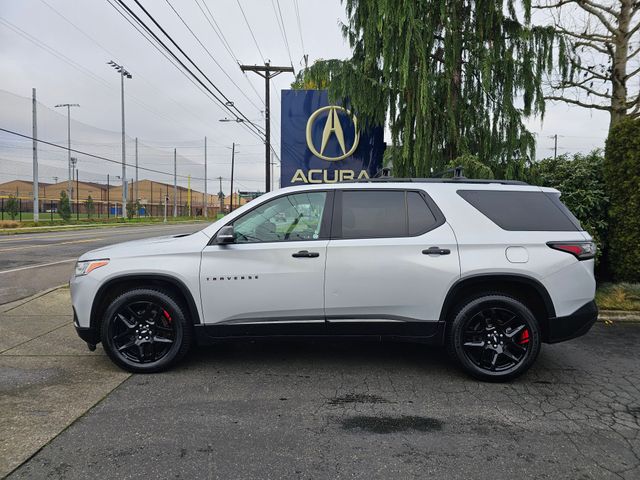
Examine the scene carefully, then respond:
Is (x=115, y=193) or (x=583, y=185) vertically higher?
(x=115, y=193)

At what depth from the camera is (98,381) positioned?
3898 millimetres

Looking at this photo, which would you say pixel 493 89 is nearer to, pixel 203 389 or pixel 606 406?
pixel 606 406

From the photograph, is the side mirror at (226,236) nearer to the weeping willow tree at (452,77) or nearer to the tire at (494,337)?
the tire at (494,337)

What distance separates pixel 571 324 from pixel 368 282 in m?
1.84

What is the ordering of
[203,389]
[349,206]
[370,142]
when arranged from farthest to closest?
[370,142] < [349,206] < [203,389]

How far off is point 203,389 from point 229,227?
142 centimetres

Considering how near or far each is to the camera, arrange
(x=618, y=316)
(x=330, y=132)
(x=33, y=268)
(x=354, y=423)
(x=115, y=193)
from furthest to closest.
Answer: (x=115, y=193), (x=33, y=268), (x=330, y=132), (x=618, y=316), (x=354, y=423)

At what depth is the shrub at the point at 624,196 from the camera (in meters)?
6.60

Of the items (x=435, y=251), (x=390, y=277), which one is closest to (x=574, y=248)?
(x=435, y=251)

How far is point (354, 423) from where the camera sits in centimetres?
314

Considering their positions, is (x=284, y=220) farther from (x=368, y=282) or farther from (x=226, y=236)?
(x=368, y=282)

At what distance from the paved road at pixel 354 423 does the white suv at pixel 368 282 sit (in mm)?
428

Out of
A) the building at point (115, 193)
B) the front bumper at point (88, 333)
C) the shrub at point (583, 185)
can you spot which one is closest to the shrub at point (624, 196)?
the shrub at point (583, 185)

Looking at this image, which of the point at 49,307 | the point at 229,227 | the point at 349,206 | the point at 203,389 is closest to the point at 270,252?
the point at 229,227
